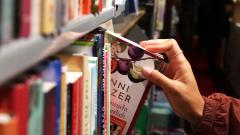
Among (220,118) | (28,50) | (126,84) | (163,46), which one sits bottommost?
(220,118)

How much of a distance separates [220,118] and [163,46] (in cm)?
30

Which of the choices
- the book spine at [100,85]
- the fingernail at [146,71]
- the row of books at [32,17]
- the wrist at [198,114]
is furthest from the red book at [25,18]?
the wrist at [198,114]

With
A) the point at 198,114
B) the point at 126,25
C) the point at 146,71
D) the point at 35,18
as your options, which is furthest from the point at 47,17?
the point at 126,25

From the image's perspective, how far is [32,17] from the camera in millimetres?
531

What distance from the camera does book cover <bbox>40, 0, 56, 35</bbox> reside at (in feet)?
1.86

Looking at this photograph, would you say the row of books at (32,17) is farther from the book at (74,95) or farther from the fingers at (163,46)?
the fingers at (163,46)

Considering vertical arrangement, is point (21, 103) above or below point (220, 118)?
above

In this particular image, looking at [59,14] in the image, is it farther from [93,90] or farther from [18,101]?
[93,90]

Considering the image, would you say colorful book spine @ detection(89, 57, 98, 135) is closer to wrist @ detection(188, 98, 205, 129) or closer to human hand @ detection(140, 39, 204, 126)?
human hand @ detection(140, 39, 204, 126)

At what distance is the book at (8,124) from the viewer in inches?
19.1

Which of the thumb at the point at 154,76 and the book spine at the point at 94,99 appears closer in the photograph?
the book spine at the point at 94,99

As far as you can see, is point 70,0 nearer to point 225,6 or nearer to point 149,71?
point 149,71

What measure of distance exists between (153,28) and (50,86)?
251cm

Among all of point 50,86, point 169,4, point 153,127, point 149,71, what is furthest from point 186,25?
point 50,86
